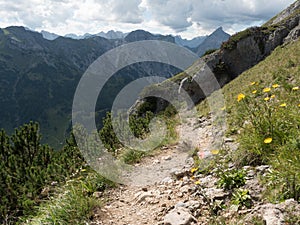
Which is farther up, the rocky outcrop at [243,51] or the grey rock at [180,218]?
the rocky outcrop at [243,51]

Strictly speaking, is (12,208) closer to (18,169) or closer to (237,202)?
(18,169)

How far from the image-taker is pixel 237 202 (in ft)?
13.1

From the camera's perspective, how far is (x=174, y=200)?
211 inches

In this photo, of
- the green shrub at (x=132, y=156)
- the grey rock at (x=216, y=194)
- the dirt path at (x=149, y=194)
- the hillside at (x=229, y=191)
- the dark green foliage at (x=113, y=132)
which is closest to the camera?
the hillside at (x=229, y=191)

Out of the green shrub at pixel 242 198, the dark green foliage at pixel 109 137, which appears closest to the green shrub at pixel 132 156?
the dark green foliage at pixel 109 137

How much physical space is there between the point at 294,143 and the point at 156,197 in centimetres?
295

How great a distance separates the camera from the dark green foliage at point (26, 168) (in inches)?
291

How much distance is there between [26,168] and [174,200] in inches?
214

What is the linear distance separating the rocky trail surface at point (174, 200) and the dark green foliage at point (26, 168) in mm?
1829

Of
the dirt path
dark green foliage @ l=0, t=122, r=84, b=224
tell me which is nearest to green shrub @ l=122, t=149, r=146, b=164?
the dirt path

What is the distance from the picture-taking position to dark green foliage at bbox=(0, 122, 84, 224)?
7.40m

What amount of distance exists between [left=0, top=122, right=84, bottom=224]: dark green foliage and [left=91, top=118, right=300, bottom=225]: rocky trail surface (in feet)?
6.00

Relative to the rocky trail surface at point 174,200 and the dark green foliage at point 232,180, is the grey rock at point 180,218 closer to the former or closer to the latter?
the rocky trail surface at point 174,200

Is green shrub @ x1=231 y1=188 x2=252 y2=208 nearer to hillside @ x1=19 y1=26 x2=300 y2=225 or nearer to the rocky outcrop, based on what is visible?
hillside @ x1=19 y1=26 x2=300 y2=225
